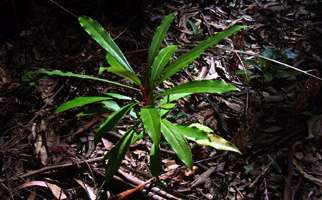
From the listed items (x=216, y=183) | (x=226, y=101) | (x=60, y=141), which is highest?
(x=226, y=101)

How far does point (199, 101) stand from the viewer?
222 cm

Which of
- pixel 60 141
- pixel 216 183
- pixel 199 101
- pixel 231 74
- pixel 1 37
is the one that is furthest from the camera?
pixel 1 37

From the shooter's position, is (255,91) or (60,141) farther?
(255,91)

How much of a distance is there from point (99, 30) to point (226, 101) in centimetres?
83

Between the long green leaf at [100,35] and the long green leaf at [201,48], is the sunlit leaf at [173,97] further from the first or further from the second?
the long green leaf at [100,35]

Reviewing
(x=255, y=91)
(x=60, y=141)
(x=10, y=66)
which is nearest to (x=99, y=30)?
(x=60, y=141)

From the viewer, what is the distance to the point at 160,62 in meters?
1.88

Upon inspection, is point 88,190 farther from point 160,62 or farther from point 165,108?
point 160,62

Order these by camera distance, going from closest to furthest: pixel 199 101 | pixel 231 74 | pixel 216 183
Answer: pixel 216 183 → pixel 199 101 → pixel 231 74

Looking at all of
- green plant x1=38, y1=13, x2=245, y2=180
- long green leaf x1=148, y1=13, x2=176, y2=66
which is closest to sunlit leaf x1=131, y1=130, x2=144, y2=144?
green plant x1=38, y1=13, x2=245, y2=180

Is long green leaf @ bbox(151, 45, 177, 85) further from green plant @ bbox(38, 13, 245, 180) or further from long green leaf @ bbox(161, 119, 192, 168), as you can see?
long green leaf @ bbox(161, 119, 192, 168)

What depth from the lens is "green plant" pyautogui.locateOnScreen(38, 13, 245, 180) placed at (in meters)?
1.63

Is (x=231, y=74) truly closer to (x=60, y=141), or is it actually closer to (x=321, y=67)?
(x=321, y=67)

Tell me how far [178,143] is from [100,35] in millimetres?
672
